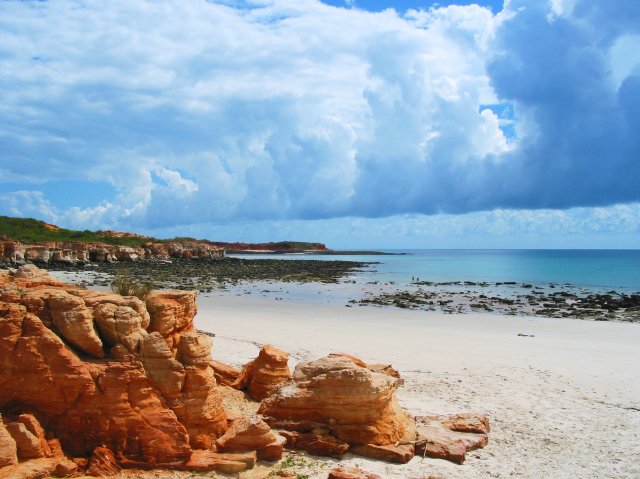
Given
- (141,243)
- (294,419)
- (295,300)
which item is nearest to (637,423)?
(294,419)

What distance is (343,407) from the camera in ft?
26.6

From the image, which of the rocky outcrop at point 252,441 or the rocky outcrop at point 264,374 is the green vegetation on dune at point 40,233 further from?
the rocky outcrop at point 252,441

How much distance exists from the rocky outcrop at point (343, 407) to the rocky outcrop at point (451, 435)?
31cm

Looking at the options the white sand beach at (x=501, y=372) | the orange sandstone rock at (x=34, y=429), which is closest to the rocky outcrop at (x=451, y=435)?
the white sand beach at (x=501, y=372)

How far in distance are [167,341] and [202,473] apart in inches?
75.1

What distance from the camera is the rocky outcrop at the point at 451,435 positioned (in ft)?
26.3

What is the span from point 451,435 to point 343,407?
1.95 metres

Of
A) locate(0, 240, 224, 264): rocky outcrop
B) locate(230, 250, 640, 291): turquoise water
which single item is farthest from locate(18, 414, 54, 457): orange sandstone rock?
locate(230, 250, 640, 291): turquoise water

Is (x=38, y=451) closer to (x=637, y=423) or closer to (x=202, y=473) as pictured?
(x=202, y=473)

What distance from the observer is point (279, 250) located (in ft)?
609

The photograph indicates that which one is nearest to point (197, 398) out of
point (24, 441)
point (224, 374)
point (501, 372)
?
point (24, 441)

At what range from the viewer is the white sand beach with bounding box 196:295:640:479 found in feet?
27.1

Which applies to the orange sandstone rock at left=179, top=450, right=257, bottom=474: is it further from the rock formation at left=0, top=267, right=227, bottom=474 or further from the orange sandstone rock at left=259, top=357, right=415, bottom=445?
the orange sandstone rock at left=259, top=357, right=415, bottom=445

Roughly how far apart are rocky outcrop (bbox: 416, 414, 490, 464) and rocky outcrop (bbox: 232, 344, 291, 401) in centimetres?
272
